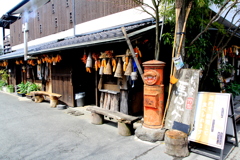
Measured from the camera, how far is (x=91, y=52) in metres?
7.31

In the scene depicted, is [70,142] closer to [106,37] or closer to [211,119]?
[106,37]

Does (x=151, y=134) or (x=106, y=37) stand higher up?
(x=106, y=37)

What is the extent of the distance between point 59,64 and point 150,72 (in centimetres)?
665

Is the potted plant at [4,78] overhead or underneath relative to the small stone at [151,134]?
overhead

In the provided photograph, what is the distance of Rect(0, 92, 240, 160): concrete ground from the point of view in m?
4.09

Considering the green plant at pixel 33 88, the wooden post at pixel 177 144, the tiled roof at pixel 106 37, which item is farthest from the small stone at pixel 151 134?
the green plant at pixel 33 88

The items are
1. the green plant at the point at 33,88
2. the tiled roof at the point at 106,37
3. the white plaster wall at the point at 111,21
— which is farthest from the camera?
the green plant at the point at 33,88

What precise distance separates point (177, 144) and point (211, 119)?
0.99 m

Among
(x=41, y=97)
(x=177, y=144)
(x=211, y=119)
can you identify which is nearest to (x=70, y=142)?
(x=177, y=144)

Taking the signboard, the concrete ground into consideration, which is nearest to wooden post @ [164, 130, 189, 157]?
the concrete ground

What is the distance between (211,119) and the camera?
404 cm

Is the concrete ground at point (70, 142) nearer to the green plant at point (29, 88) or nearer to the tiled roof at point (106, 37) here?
the tiled roof at point (106, 37)

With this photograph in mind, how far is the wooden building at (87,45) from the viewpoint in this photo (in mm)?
6527

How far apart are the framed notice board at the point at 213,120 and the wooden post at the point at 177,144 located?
317 millimetres
